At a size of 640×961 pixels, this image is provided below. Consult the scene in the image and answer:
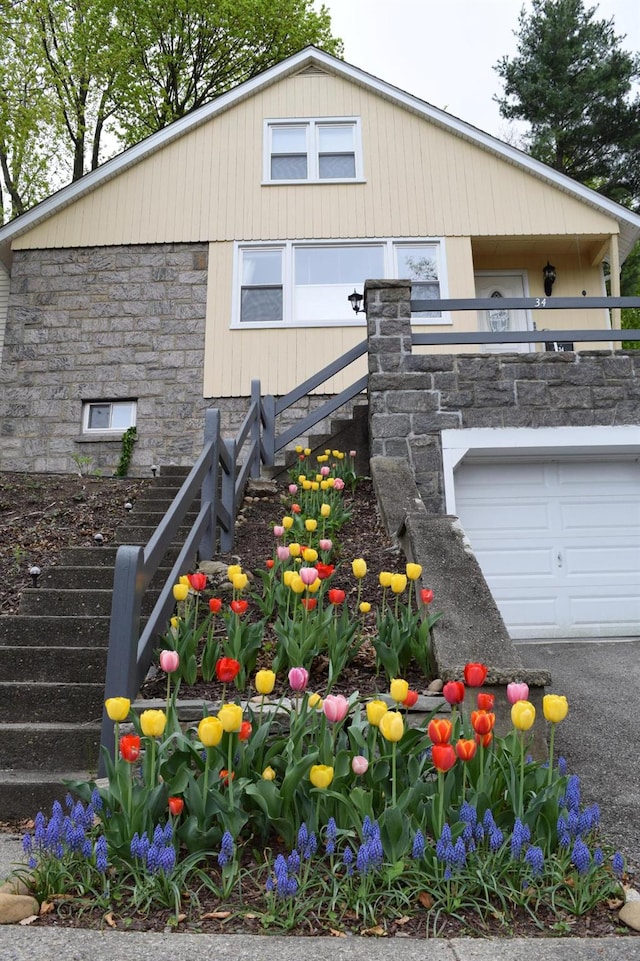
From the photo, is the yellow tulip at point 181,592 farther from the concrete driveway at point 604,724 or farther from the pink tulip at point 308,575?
the concrete driveway at point 604,724

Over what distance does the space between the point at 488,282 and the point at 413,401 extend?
20.9ft

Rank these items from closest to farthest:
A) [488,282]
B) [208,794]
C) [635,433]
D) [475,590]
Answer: [208,794] → [475,590] → [635,433] → [488,282]

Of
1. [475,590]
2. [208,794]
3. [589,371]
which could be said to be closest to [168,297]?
[589,371]

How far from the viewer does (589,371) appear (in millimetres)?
7355

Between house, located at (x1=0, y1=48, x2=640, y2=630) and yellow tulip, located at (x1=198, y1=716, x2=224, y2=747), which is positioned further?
house, located at (x1=0, y1=48, x2=640, y2=630)

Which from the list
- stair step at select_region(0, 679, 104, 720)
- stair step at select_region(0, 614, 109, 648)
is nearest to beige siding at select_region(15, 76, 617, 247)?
stair step at select_region(0, 614, 109, 648)

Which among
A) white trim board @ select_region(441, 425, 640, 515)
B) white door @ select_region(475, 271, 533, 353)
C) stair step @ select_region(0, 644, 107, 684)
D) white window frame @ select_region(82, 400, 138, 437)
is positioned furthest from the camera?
white door @ select_region(475, 271, 533, 353)

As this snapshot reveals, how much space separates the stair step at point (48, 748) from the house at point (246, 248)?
24.1ft

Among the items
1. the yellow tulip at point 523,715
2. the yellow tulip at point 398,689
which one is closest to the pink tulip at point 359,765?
the yellow tulip at point 398,689

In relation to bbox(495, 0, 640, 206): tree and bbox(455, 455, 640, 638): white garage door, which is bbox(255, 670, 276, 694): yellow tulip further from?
bbox(495, 0, 640, 206): tree

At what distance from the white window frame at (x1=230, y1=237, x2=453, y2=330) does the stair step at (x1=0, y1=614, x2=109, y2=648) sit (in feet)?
24.3

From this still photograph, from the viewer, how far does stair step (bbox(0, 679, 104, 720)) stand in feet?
11.6

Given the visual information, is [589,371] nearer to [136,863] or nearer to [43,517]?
[43,517]

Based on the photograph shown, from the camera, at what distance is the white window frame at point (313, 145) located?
11.6 metres
